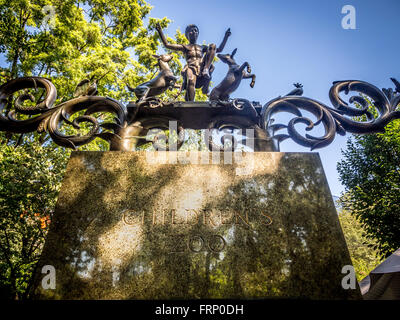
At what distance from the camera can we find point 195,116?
2.68m

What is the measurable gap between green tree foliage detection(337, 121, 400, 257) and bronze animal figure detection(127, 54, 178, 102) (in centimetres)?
1087

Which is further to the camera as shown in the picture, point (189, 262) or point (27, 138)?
point (27, 138)

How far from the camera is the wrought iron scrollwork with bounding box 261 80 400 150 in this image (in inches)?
93.2

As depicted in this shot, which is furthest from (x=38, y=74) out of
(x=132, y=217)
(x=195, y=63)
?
(x=132, y=217)

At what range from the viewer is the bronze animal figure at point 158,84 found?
9.03 ft

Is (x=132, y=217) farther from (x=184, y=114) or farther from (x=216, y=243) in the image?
(x=184, y=114)

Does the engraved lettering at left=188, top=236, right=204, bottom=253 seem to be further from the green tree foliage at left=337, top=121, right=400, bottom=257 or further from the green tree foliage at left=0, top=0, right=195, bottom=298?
the green tree foliage at left=337, top=121, right=400, bottom=257

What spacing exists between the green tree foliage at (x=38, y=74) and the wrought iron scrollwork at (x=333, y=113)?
760cm

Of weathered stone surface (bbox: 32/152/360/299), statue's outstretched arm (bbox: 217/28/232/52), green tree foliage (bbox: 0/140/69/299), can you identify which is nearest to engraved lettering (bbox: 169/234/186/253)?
weathered stone surface (bbox: 32/152/360/299)

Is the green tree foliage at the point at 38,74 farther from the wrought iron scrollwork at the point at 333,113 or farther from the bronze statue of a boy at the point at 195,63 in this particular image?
the wrought iron scrollwork at the point at 333,113
